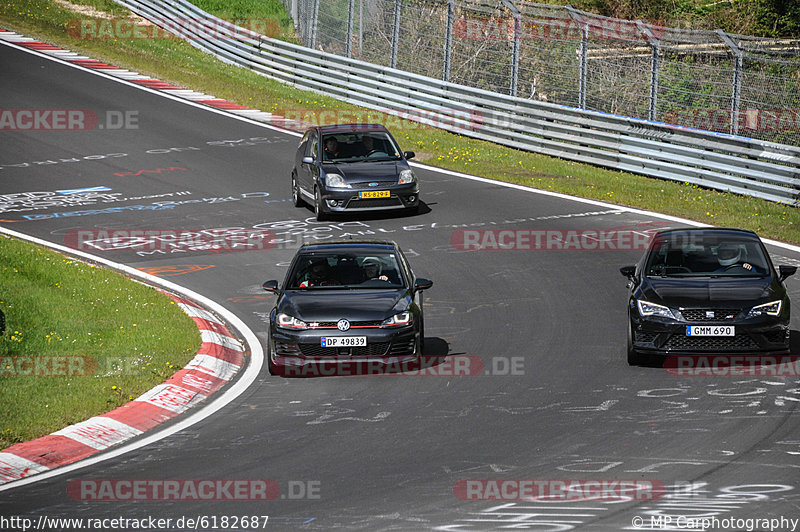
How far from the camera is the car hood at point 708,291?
12.4m

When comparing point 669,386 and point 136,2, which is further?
point 136,2

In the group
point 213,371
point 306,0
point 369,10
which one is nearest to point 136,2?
point 306,0

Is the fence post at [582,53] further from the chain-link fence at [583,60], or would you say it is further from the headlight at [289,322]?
the headlight at [289,322]

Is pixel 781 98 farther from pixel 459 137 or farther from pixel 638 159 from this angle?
pixel 459 137

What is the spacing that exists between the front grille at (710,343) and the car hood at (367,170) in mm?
9733

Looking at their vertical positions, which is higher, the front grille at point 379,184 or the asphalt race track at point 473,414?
the front grille at point 379,184

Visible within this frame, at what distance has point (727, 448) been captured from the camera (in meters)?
9.58

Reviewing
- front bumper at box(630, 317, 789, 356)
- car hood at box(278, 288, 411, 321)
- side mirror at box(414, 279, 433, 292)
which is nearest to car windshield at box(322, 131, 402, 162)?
side mirror at box(414, 279, 433, 292)

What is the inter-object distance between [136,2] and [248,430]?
107 feet

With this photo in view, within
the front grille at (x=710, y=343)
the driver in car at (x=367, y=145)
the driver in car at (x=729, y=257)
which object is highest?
the driver in car at (x=367, y=145)

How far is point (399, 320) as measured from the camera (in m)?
12.6

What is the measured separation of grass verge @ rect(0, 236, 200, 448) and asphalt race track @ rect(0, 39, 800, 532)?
3.84 feet

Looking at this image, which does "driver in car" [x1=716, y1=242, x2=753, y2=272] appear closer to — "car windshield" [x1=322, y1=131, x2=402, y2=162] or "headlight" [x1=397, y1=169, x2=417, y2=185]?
"headlight" [x1=397, y1=169, x2=417, y2=185]

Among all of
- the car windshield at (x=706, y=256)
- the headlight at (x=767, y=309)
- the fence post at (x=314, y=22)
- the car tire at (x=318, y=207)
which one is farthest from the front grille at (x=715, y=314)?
the fence post at (x=314, y=22)
